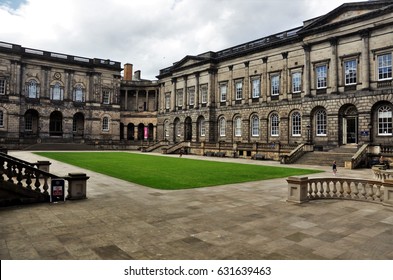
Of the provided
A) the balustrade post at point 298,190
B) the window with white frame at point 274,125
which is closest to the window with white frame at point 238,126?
the window with white frame at point 274,125

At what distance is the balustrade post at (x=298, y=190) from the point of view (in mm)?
11750

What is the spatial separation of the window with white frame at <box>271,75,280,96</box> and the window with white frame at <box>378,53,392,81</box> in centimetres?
1291

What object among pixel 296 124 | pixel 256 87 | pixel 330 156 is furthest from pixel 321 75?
pixel 330 156

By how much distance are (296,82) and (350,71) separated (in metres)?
7.05

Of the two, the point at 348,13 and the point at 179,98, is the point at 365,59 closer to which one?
the point at 348,13

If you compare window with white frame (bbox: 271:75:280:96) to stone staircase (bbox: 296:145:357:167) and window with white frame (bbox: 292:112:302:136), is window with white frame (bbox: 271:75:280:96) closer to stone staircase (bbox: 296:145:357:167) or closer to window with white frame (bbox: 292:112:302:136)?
window with white frame (bbox: 292:112:302:136)

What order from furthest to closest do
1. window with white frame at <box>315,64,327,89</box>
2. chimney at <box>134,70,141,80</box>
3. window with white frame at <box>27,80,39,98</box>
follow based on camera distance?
chimney at <box>134,70,141,80</box> < window with white frame at <box>27,80,39,98</box> < window with white frame at <box>315,64,327,89</box>

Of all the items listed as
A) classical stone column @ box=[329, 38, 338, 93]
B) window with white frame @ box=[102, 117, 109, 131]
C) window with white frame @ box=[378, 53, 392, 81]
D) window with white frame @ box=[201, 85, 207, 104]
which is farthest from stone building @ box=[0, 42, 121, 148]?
window with white frame @ box=[378, 53, 392, 81]

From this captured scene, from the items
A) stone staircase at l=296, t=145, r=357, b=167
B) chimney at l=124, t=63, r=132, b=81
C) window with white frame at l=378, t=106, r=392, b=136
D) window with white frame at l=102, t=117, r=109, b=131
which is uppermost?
chimney at l=124, t=63, r=132, b=81

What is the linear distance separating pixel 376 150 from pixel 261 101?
17.8 meters

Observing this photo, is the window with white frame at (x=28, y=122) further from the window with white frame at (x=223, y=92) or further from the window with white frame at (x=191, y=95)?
the window with white frame at (x=223, y=92)

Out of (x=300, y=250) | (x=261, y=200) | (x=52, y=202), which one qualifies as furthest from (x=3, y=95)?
(x=300, y=250)

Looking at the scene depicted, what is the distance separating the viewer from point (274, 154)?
120 ft

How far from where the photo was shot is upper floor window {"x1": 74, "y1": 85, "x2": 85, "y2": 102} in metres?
59.8
